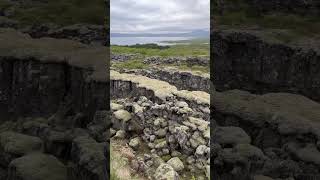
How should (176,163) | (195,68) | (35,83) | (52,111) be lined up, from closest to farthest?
(176,163) → (52,111) → (35,83) → (195,68)

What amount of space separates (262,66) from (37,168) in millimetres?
22194

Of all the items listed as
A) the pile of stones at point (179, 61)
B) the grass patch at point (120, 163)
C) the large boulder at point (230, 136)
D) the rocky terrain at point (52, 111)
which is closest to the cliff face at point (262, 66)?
the rocky terrain at point (52, 111)

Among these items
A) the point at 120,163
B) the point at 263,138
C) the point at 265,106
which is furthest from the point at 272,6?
the point at 120,163

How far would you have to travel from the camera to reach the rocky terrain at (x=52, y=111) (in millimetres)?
18830

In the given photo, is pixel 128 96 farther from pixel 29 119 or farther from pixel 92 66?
pixel 29 119

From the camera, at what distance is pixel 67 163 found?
64.3 feet

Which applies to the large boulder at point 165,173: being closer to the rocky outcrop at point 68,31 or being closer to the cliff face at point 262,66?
the cliff face at point 262,66

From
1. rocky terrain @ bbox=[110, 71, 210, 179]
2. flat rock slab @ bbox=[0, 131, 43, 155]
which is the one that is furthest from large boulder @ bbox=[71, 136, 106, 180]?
flat rock slab @ bbox=[0, 131, 43, 155]

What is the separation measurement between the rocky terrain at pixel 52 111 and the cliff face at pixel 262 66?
1233 cm

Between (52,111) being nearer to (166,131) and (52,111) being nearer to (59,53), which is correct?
(59,53)

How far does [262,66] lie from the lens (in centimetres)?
3553

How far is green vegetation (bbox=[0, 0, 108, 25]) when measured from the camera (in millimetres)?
43125

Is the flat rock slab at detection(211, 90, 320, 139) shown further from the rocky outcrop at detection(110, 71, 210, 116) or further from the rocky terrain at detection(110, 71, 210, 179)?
the rocky terrain at detection(110, 71, 210, 179)

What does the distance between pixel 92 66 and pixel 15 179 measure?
27.1 ft
